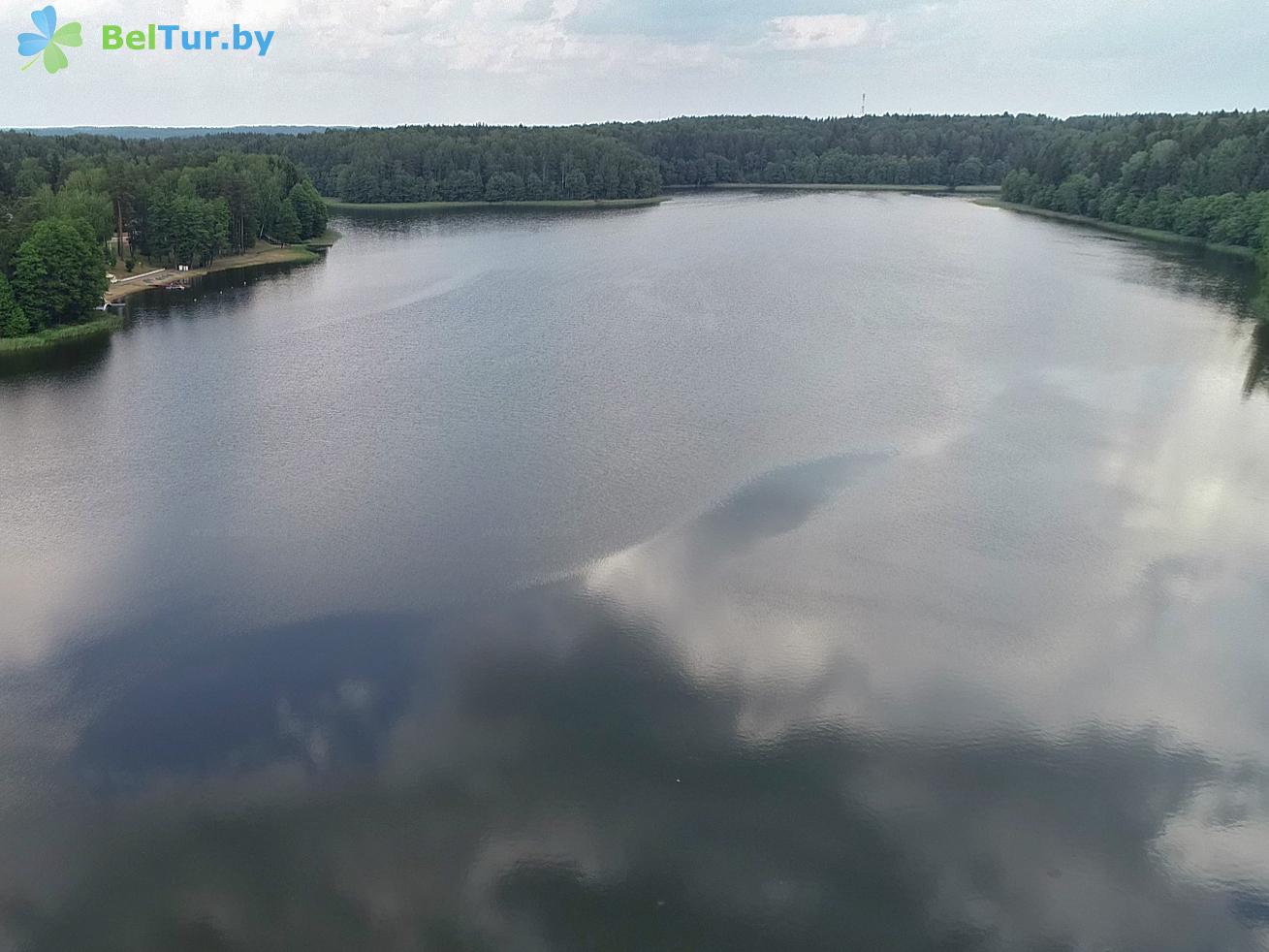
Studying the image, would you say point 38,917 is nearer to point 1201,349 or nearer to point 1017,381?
point 1017,381

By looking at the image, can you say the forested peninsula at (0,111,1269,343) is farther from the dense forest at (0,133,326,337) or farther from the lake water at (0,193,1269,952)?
the lake water at (0,193,1269,952)

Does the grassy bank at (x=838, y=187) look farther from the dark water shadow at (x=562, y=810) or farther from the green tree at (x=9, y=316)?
the dark water shadow at (x=562, y=810)

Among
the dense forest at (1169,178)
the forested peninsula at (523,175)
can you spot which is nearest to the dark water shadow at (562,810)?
the forested peninsula at (523,175)

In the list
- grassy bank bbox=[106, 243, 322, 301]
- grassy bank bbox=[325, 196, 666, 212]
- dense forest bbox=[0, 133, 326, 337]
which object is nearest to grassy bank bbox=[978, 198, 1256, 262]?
grassy bank bbox=[325, 196, 666, 212]

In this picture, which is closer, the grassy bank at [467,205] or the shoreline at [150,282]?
the shoreline at [150,282]

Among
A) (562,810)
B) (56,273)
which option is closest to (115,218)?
(56,273)
